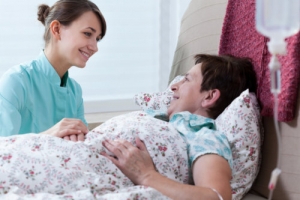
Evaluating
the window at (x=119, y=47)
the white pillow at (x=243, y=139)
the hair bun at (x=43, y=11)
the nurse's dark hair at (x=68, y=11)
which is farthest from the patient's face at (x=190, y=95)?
the window at (x=119, y=47)

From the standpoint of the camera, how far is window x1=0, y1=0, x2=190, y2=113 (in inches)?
103

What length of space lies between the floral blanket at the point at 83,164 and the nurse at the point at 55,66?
0.62 m

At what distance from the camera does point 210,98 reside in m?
1.64

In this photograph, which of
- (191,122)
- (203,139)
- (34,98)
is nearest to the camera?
(203,139)

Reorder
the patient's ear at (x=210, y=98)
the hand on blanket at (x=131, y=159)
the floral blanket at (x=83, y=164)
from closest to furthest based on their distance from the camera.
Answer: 1. the floral blanket at (x=83, y=164)
2. the hand on blanket at (x=131, y=159)
3. the patient's ear at (x=210, y=98)

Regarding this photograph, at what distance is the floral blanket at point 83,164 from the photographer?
1216 millimetres

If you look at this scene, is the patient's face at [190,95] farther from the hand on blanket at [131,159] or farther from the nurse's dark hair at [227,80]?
the hand on blanket at [131,159]

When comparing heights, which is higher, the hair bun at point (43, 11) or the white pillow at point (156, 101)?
the hair bun at point (43, 11)

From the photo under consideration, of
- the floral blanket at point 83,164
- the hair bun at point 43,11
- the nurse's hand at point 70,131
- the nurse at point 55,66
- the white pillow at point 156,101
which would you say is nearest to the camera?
the floral blanket at point 83,164

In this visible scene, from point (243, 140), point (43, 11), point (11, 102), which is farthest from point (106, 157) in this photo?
point (43, 11)

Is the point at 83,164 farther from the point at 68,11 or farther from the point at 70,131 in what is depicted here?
the point at 68,11

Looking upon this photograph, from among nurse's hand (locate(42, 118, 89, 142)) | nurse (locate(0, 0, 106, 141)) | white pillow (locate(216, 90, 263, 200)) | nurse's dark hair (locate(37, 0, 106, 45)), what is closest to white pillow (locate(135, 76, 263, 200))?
white pillow (locate(216, 90, 263, 200))

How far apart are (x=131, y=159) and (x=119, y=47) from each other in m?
1.59

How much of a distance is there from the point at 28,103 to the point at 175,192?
3.30ft
